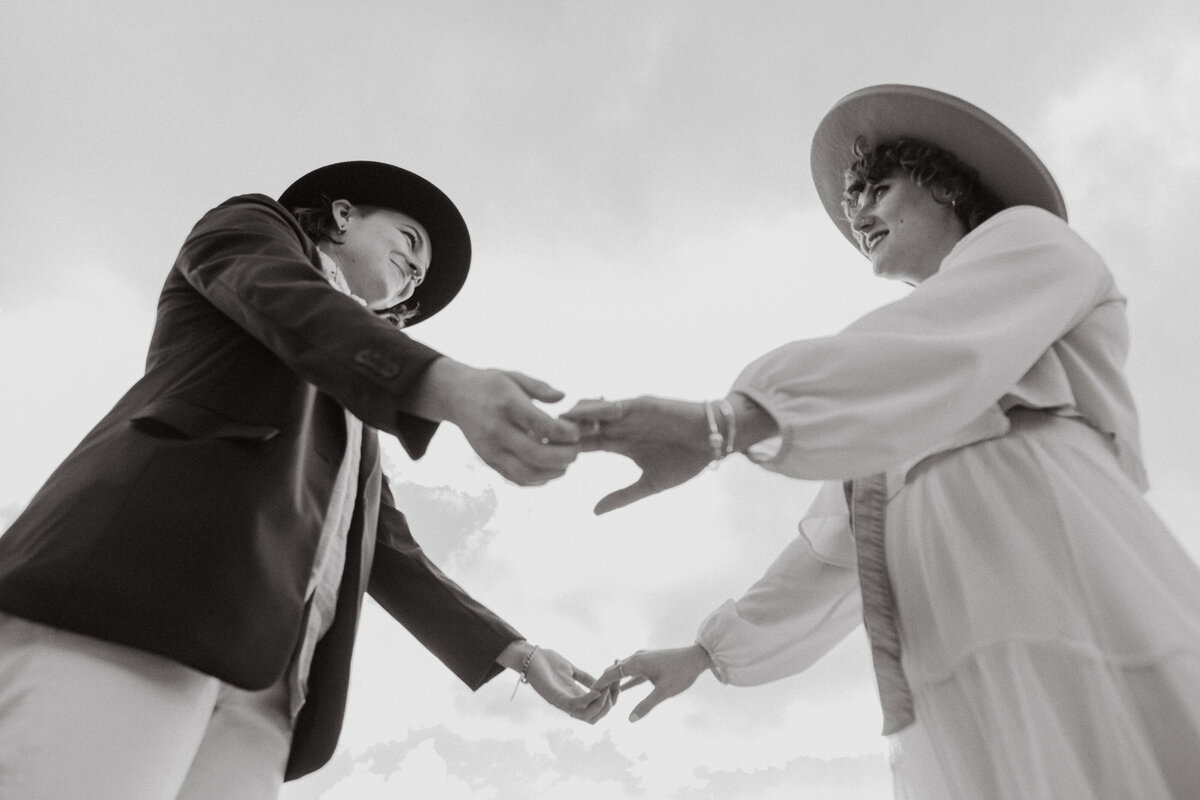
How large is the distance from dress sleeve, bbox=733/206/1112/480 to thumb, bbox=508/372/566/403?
0.40 meters

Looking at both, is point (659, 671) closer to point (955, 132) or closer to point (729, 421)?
point (729, 421)

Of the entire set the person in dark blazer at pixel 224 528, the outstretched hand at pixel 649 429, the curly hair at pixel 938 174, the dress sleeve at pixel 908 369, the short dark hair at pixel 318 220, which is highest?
the curly hair at pixel 938 174

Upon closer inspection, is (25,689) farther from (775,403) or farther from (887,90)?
(887,90)

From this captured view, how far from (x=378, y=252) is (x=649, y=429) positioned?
5.28 ft

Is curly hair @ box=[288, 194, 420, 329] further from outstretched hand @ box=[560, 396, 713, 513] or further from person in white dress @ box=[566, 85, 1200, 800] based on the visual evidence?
person in white dress @ box=[566, 85, 1200, 800]

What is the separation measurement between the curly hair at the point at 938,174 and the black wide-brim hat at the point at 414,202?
1.71 meters

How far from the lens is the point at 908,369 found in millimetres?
1923

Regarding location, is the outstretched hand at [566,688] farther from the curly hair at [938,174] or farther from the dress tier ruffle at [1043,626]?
the curly hair at [938,174]

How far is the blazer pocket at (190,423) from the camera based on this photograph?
1.89m

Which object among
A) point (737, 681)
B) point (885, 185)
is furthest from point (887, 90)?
point (737, 681)

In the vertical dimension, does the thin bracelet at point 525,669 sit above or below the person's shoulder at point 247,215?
below

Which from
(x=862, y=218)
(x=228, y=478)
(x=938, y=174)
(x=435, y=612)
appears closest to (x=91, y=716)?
(x=228, y=478)

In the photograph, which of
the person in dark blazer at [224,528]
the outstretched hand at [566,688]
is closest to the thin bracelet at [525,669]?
the outstretched hand at [566,688]

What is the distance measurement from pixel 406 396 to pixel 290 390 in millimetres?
425
